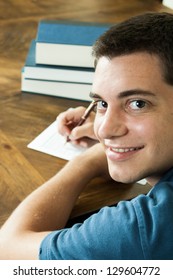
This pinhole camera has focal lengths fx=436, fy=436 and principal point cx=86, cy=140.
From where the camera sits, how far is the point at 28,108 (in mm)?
1271

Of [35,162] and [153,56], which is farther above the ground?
[153,56]

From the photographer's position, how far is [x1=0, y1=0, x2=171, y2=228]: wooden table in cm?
96

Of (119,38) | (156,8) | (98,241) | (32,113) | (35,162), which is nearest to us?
(98,241)

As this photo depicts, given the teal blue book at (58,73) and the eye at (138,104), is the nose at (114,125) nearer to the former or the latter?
the eye at (138,104)

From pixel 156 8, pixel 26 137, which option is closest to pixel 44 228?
pixel 26 137

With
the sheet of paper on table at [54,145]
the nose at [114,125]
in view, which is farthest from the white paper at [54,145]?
the nose at [114,125]

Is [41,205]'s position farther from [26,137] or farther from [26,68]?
[26,68]

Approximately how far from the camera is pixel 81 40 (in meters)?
1.29

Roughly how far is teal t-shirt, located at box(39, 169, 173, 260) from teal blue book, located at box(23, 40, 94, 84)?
647 millimetres

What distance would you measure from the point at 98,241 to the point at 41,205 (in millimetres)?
245

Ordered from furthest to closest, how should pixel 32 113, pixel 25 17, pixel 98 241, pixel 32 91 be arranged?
pixel 25 17
pixel 32 91
pixel 32 113
pixel 98 241

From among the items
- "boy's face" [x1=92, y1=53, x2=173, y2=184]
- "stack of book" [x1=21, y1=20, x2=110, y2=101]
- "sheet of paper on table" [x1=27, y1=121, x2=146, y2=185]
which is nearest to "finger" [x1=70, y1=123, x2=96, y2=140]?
"sheet of paper on table" [x1=27, y1=121, x2=146, y2=185]

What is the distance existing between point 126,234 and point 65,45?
765 millimetres

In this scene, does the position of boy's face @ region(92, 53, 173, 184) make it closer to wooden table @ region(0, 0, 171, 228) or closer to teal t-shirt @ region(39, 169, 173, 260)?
teal t-shirt @ region(39, 169, 173, 260)
